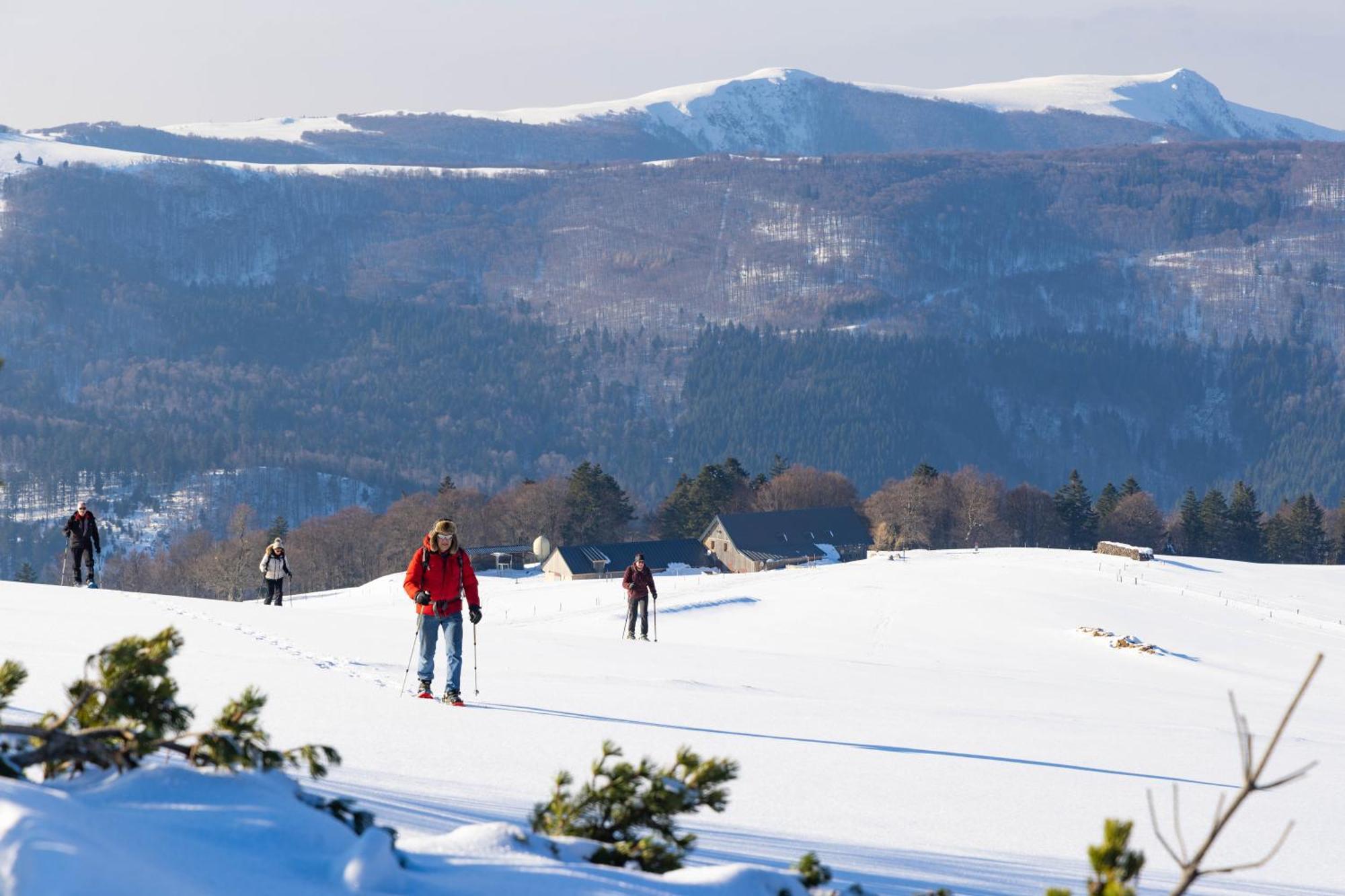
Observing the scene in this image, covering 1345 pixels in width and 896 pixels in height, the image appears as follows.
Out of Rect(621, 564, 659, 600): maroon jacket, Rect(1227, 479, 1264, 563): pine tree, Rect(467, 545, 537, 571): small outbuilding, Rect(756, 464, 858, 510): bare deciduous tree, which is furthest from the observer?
Rect(756, 464, 858, 510): bare deciduous tree

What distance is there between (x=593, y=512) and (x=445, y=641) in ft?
309

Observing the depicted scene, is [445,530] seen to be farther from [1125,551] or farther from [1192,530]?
[1192,530]

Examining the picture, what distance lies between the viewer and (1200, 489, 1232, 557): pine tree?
112 m

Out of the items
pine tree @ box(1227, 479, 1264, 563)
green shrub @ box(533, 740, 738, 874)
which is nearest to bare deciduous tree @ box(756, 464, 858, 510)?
pine tree @ box(1227, 479, 1264, 563)

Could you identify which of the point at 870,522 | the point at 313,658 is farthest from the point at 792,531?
the point at 313,658

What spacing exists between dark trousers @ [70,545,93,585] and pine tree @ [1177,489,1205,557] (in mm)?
98053

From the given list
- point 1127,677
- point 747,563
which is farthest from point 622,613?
point 747,563

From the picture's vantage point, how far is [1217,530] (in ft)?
367

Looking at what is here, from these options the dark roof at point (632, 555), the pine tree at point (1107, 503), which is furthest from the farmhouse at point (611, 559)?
the pine tree at point (1107, 503)

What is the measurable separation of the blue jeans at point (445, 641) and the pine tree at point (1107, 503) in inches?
4196

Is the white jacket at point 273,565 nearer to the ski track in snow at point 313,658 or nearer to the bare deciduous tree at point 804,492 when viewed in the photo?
the ski track in snow at point 313,658

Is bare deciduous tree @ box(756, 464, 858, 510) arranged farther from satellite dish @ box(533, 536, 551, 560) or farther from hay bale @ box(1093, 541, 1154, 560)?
hay bale @ box(1093, 541, 1154, 560)

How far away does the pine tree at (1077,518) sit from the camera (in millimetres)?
112312

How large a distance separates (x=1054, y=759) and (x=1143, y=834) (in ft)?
8.62
